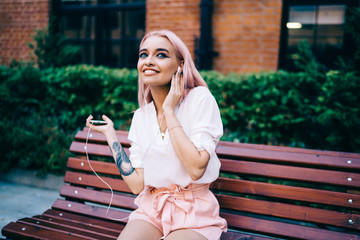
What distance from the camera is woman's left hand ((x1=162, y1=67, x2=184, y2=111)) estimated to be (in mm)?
2092

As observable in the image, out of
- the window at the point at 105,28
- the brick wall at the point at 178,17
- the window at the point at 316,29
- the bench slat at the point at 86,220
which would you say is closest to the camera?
the bench slat at the point at 86,220

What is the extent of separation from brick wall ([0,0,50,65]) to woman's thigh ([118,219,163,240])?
20.7 ft

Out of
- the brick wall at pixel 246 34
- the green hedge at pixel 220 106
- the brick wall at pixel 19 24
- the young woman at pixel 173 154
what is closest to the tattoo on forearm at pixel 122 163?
the young woman at pixel 173 154

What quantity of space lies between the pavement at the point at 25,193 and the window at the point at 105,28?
3.18 meters

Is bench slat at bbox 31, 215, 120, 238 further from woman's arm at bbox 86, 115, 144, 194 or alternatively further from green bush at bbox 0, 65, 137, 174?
green bush at bbox 0, 65, 137, 174

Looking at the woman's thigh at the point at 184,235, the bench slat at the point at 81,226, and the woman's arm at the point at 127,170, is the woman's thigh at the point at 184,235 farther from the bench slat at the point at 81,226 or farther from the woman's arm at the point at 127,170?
the bench slat at the point at 81,226

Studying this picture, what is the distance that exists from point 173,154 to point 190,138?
145 mm

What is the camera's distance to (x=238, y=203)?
2.31 metres

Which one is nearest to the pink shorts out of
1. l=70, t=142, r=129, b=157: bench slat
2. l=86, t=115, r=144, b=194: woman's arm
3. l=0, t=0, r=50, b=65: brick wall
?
l=86, t=115, r=144, b=194: woman's arm

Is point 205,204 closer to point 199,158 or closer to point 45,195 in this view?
point 199,158

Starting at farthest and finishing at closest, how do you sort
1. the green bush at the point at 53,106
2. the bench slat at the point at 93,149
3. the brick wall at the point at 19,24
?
the brick wall at the point at 19,24 → the green bush at the point at 53,106 → the bench slat at the point at 93,149

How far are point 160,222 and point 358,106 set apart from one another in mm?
2686

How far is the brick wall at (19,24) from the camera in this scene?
24.1 ft

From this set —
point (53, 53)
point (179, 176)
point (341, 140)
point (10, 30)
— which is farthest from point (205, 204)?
point (10, 30)
